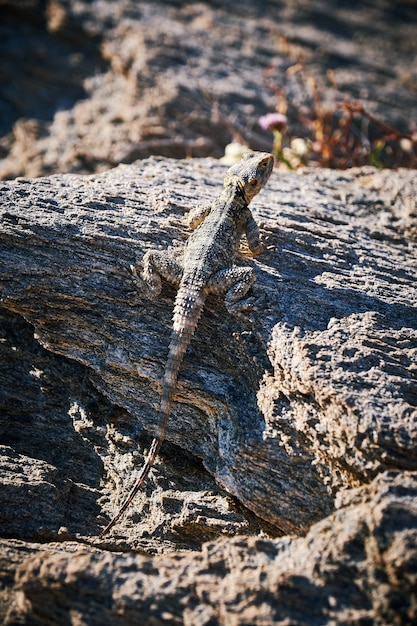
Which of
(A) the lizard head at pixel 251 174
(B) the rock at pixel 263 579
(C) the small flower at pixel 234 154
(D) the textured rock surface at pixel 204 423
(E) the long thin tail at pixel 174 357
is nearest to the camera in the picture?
(B) the rock at pixel 263 579

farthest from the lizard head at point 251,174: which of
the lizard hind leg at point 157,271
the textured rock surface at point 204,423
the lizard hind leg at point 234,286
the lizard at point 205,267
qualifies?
the lizard hind leg at point 157,271

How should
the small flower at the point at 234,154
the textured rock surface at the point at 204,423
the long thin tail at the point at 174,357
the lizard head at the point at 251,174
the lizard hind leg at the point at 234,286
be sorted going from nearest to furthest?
the textured rock surface at the point at 204,423 → the long thin tail at the point at 174,357 → the lizard hind leg at the point at 234,286 → the lizard head at the point at 251,174 → the small flower at the point at 234,154

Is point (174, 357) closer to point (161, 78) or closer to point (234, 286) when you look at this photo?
point (234, 286)

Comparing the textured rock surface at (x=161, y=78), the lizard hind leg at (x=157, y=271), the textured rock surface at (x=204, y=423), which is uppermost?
the textured rock surface at (x=161, y=78)

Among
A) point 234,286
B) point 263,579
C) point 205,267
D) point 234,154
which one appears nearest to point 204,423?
point 234,286

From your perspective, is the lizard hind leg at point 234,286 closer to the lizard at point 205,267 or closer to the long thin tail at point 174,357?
the lizard at point 205,267

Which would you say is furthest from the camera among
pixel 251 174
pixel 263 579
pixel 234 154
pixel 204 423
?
pixel 234 154

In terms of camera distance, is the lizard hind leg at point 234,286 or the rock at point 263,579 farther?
the lizard hind leg at point 234,286
